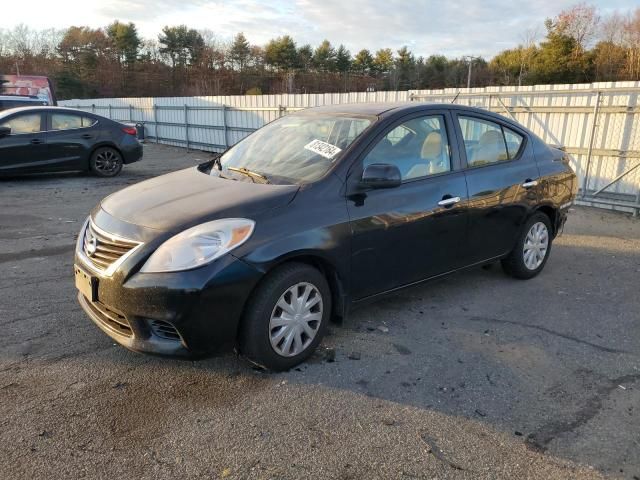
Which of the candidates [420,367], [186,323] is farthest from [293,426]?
[420,367]

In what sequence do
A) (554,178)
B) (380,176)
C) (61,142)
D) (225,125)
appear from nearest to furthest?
(380,176) → (554,178) → (61,142) → (225,125)

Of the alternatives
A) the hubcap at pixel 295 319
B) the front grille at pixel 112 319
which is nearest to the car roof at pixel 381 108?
the hubcap at pixel 295 319

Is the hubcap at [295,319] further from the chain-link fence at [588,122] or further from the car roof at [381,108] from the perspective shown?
the chain-link fence at [588,122]

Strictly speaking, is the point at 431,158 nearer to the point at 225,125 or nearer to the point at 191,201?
the point at 191,201

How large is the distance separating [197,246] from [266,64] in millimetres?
70795

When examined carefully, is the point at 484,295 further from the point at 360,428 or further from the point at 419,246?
the point at 360,428

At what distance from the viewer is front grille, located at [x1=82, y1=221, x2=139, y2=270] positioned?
2.98 meters

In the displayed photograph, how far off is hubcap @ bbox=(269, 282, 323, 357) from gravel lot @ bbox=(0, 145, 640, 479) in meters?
0.19

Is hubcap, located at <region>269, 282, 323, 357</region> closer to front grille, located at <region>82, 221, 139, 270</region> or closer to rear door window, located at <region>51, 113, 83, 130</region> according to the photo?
front grille, located at <region>82, 221, 139, 270</region>

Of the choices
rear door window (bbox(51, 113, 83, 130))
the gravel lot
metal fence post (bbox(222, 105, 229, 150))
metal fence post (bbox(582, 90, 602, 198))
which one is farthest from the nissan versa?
metal fence post (bbox(222, 105, 229, 150))

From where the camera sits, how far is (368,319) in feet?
13.5

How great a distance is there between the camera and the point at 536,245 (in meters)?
5.10

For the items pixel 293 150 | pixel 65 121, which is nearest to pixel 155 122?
pixel 65 121

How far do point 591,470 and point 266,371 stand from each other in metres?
1.85
